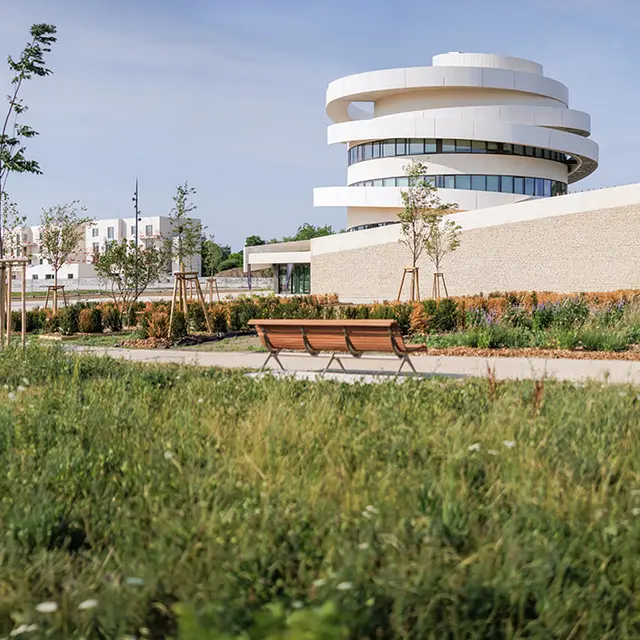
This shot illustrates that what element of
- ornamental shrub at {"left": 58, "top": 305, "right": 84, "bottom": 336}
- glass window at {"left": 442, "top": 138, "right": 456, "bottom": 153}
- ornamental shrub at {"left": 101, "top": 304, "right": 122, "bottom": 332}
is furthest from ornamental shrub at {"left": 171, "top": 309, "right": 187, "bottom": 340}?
glass window at {"left": 442, "top": 138, "right": 456, "bottom": 153}

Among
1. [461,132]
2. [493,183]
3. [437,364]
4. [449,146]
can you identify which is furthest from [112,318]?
[493,183]

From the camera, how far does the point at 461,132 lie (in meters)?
49.8

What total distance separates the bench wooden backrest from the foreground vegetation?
4.43m

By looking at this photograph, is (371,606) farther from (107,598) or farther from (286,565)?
(107,598)

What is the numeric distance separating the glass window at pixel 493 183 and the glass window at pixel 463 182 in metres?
1.32

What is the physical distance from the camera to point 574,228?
3344cm

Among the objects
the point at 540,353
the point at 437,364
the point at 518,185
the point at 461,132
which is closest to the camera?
the point at 437,364

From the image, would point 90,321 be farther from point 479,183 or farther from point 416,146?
point 479,183

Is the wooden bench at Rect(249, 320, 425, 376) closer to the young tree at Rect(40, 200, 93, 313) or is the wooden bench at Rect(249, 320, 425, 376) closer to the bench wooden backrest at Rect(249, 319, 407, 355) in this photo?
the bench wooden backrest at Rect(249, 319, 407, 355)

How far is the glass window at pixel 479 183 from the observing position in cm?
5094

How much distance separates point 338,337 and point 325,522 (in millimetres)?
7304

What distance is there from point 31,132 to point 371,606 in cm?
1249

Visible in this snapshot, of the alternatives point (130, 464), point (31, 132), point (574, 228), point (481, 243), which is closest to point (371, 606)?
point (130, 464)

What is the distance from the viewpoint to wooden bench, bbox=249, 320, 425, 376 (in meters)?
10.5
